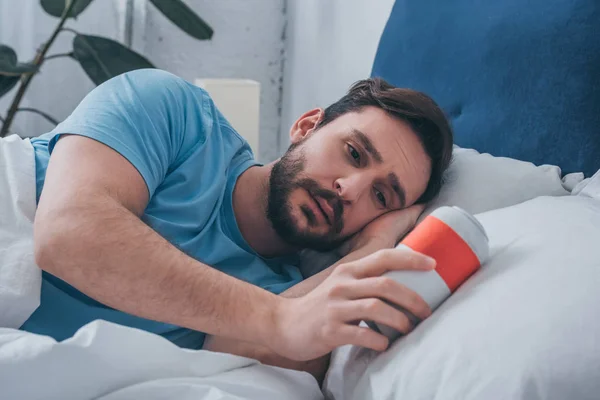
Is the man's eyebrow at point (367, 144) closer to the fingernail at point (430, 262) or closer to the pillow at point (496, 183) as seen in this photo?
the pillow at point (496, 183)

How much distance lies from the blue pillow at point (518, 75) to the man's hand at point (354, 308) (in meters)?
0.50

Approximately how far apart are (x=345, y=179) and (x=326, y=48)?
1.33m

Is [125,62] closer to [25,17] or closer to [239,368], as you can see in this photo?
[25,17]

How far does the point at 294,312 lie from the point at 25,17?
2.08 meters

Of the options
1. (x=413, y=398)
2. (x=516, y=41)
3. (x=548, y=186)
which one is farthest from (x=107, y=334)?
(x=516, y=41)

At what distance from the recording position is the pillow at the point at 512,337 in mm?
632

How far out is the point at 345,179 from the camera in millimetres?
1145

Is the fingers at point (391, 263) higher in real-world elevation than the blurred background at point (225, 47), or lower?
higher

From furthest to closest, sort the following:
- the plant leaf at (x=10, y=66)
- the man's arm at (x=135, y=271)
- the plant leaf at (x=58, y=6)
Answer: the plant leaf at (x=58, y=6) < the plant leaf at (x=10, y=66) < the man's arm at (x=135, y=271)

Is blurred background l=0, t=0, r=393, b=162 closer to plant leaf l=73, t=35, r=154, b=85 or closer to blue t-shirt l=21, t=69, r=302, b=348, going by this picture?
plant leaf l=73, t=35, r=154, b=85

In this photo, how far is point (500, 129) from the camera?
1.19 meters

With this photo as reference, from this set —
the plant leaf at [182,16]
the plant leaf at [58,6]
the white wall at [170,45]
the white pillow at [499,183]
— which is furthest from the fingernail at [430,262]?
the white wall at [170,45]

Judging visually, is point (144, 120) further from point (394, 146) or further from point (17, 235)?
point (394, 146)

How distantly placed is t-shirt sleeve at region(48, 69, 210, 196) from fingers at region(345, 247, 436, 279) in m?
0.40
